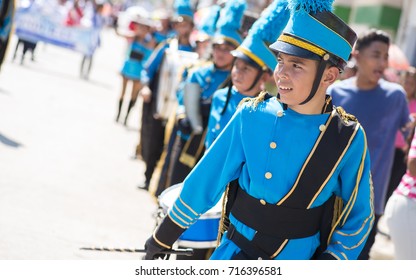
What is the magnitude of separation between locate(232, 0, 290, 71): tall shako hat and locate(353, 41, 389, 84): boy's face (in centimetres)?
110

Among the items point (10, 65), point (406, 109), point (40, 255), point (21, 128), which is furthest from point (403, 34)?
point (40, 255)

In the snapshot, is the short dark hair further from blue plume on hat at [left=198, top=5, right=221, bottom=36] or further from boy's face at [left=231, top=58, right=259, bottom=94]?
blue plume on hat at [left=198, top=5, right=221, bottom=36]

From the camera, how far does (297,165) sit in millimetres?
3098

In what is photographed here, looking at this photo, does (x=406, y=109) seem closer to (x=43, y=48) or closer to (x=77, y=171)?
(x=77, y=171)

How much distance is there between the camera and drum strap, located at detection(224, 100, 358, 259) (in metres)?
3.09

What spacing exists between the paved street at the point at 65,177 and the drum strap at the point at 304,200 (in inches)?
86.2

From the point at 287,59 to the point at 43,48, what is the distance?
21.8 m

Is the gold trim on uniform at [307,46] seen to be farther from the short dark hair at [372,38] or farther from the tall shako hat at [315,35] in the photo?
the short dark hair at [372,38]

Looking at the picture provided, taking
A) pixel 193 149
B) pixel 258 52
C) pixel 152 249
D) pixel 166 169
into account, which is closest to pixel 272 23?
pixel 258 52

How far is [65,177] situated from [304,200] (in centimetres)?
507

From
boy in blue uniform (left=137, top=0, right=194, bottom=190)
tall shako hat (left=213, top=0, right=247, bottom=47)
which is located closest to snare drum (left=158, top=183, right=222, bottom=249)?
tall shako hat (left=213, top=0, right=247, bottom=47)

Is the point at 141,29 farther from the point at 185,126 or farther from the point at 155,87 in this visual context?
the point at 185,126

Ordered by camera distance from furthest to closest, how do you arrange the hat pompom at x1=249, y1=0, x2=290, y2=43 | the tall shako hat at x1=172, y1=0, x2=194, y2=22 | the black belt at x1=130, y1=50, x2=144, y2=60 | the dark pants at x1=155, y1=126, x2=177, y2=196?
the black belt at x1=130, y1=50, x2=144, y2=60, the tall shako hat at x1=172, y1=0, x2=194, y2=22, the dark pants at x1=155, y1=126, x2=177, y2=196, the hat pompom at x1=249, y1=0, x2=290, y2=43

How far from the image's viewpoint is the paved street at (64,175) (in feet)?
18.3
